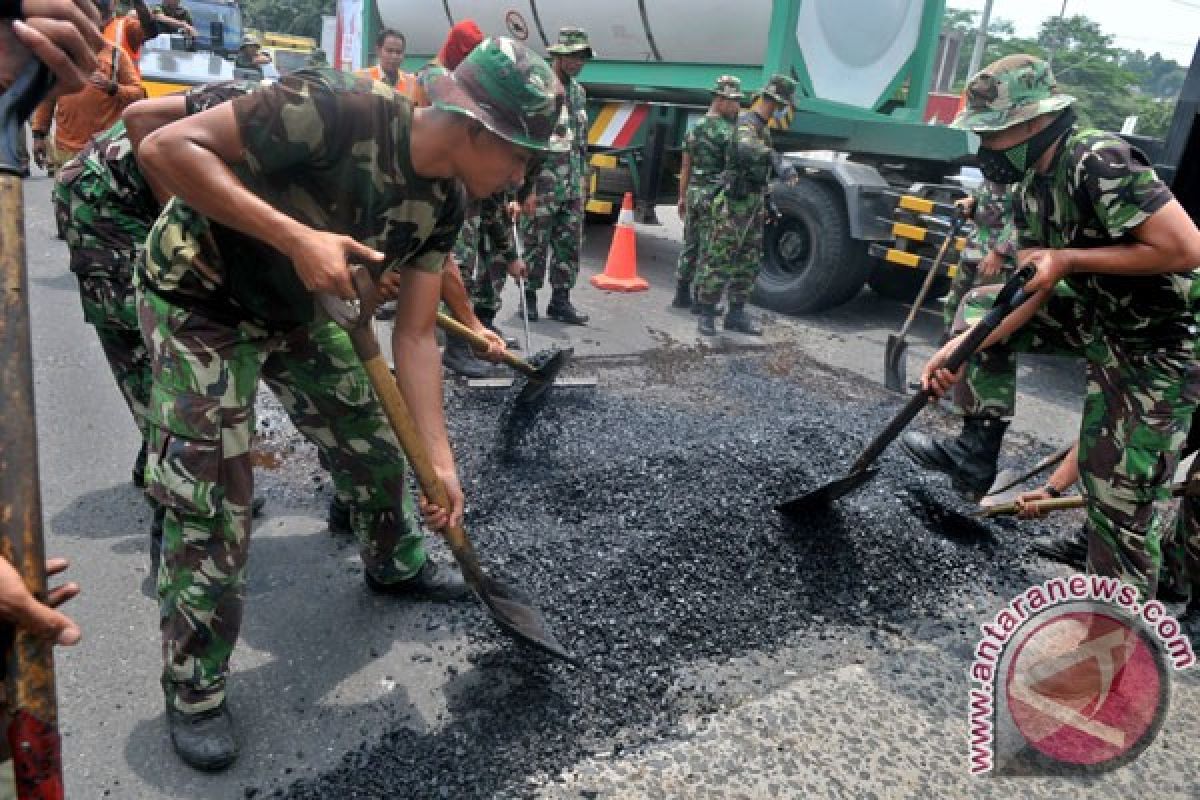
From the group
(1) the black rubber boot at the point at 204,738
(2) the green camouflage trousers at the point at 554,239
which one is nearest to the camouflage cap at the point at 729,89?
(2) the green camouflage trousers at the point at 554,239

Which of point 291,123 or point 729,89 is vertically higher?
point 729,89

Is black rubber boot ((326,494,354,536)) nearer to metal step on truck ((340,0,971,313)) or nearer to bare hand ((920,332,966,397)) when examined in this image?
bare hand ((920,332,966,397))

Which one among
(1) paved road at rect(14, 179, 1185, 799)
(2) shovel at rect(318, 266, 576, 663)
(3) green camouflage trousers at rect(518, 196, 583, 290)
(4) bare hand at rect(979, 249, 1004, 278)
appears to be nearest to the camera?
(2) shovel at rect(318, 266, 576, 663)

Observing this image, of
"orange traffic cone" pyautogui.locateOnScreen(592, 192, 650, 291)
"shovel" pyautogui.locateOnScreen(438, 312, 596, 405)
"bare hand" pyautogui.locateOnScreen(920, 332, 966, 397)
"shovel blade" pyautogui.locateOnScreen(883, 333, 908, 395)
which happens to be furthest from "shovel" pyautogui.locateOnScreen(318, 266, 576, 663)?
"orange traffic cone" pyautogui.locateOnScreen(592, 192, 650, 291)

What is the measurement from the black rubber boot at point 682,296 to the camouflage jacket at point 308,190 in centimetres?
531

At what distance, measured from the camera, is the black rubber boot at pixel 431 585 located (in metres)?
2.76

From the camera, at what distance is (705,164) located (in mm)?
6598

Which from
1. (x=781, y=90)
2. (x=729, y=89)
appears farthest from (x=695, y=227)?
(x=781, y=90)

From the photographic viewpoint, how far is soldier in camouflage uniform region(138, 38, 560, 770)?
5.88ft

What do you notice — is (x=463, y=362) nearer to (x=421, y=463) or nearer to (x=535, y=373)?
(x=535, y=373)

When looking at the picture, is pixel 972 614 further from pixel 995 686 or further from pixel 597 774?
pixel 597 774

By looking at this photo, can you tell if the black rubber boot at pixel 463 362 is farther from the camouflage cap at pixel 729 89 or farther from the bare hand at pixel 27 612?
the bare hand at pixel 27 612

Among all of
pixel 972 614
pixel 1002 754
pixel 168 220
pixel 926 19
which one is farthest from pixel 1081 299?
pixel 926 19

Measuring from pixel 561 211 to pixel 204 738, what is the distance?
471 cm
